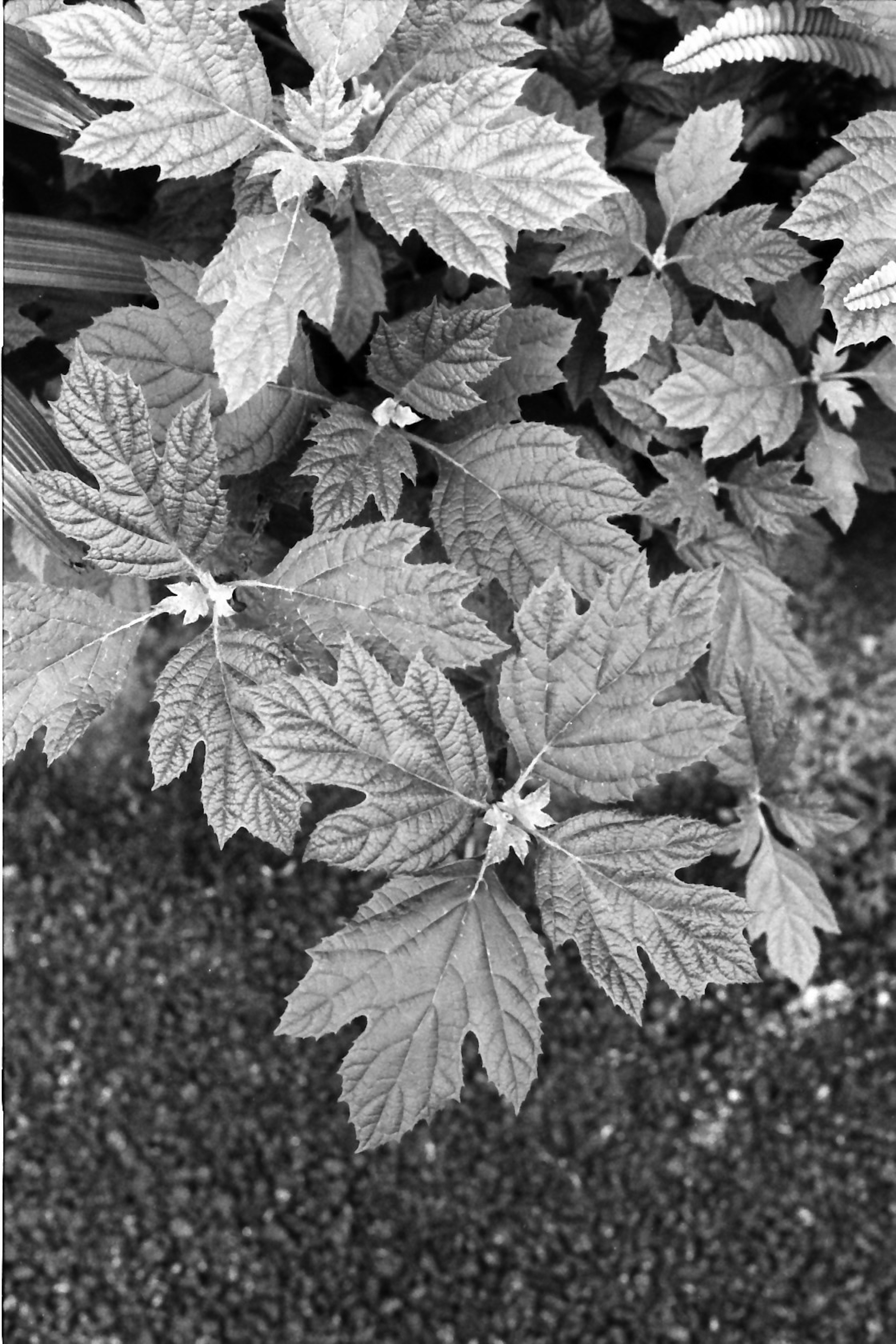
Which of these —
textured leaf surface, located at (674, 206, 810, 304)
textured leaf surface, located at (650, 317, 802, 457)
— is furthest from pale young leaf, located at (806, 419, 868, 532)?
textured leaf surface, located at (674, 206, 810, 304)

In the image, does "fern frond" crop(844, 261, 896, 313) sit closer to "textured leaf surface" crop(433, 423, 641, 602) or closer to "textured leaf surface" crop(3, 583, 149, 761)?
"textured leaf surface" crop(433, 423, 641, 602)

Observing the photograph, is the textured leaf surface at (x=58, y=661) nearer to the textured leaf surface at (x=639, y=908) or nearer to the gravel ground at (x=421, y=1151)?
the textured leaf surface at (x=639, y=908)

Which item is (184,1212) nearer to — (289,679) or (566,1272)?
(566,1272)

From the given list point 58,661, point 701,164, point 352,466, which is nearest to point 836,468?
point 701,164

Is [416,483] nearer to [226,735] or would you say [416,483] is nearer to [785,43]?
[226,735]

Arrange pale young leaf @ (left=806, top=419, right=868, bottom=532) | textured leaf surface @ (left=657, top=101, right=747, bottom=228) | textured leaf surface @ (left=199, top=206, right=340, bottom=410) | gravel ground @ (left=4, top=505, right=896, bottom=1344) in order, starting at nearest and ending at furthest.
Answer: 1. textured leaf surface @ (left=199, top=206, right=340, bottom=410)
2. textured leaf surface @ (left=657, top=101, right=747, bottom=228)
3. pale young leaf @ (left=806, top=419, right=868, bottom=532)
4. gravel ground @ (left=4, top=505, right=896, bottom=1344)

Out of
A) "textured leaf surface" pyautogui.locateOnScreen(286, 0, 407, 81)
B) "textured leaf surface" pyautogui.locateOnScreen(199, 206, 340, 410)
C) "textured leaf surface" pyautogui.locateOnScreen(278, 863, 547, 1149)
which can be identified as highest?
"textured leaf surface" pyautogui.locateOnScreen(286, 0, 407, 81)

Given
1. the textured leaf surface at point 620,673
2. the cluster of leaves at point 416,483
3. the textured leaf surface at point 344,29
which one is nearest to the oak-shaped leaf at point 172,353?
the cluster of leaves at point 416,483
